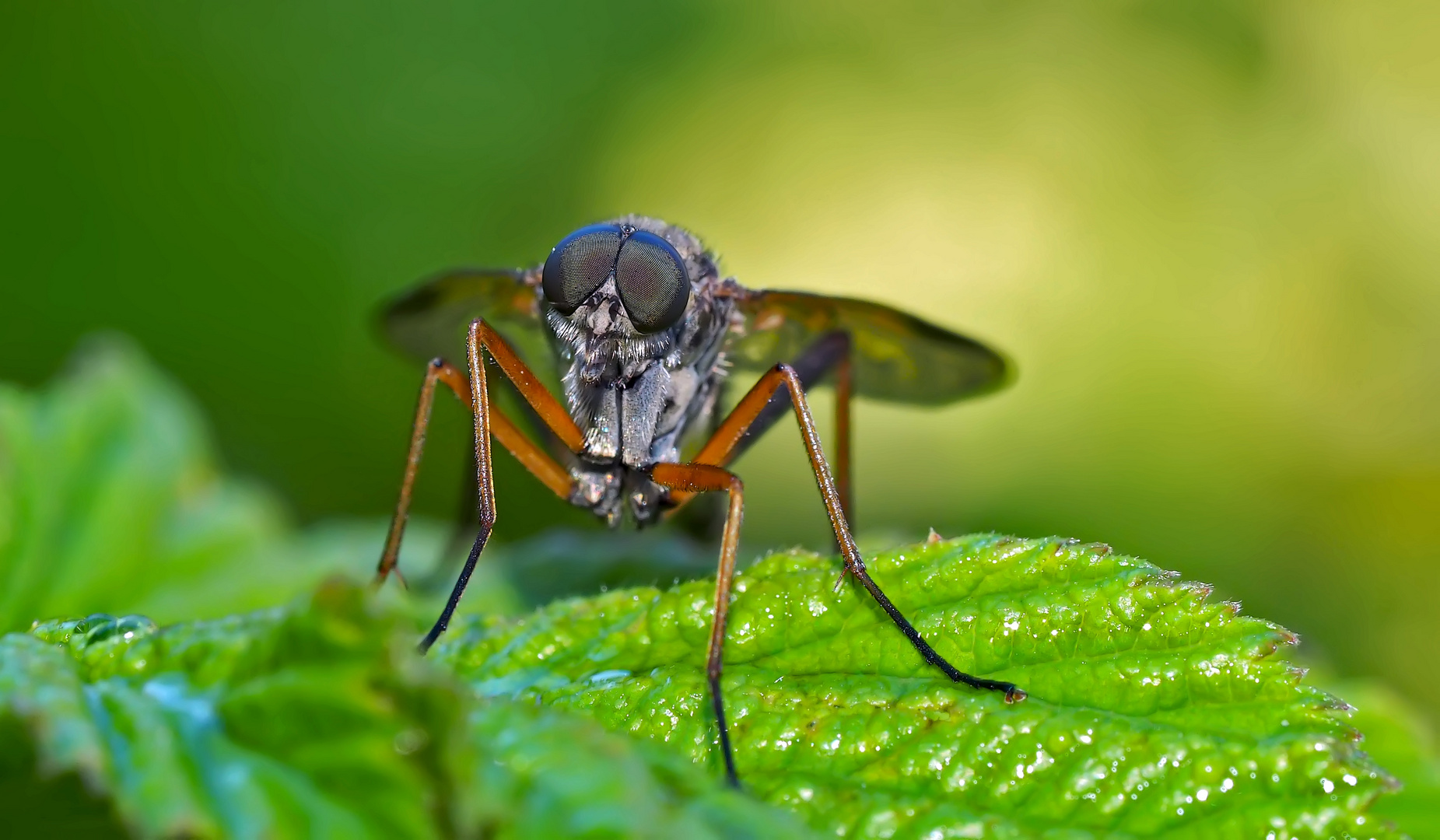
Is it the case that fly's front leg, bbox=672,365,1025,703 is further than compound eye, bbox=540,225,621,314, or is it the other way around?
compound eye, bbox=540,225,621,314

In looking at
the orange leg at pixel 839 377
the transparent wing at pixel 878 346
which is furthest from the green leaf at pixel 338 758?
the transparent wing at pixel 878 346

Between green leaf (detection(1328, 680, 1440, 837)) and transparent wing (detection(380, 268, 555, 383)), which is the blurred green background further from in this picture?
green leaf (detection(1328, 680, 1440, 837))

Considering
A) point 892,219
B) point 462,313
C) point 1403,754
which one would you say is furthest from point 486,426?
point 892,219

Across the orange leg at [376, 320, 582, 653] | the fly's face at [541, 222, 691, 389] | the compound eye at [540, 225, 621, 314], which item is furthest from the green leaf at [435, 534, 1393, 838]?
the compound eye at [540, 225, 621, 314]

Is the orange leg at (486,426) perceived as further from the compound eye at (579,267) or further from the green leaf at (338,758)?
the green leaf at (338,758)

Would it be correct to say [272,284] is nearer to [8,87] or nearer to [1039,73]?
[8,87]

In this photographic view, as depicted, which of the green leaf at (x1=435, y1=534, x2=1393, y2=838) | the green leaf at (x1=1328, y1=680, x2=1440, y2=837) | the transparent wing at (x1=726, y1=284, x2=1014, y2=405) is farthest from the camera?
the transparent wing at (x1=726, y1=284, x2=1014, y2=405)

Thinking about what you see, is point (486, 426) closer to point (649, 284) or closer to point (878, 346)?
point (649, 284)
